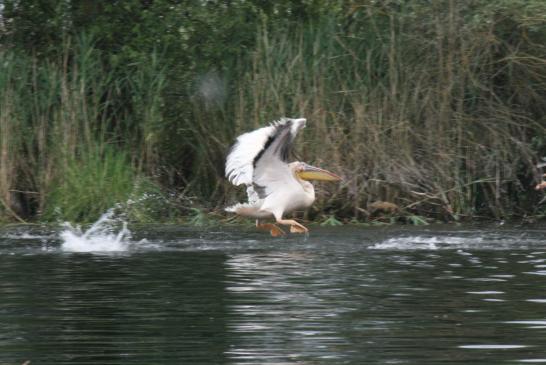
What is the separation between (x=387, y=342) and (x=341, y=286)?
2.36 m

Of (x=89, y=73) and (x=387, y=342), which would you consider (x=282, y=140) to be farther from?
(x=387, y=342)

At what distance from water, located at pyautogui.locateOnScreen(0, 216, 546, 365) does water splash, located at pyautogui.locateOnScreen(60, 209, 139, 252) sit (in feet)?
0.13

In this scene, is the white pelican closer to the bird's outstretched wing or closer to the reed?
the bird's outstretched wing

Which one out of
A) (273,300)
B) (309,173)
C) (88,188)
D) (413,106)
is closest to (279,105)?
(413,106)

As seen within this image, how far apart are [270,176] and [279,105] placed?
2636 mm

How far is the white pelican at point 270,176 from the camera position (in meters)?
11.5

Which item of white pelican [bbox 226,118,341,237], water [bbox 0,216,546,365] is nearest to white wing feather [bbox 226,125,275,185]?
white pelican [bbox 226,118,341,237]

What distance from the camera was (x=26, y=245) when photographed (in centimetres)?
1180

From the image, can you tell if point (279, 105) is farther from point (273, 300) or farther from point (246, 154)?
point (273, 300)

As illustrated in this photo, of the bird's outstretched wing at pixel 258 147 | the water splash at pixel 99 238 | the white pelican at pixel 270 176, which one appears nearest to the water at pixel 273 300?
the water splash at pixel 99 238

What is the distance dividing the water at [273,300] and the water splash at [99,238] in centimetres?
4

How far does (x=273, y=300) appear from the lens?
7.70 m

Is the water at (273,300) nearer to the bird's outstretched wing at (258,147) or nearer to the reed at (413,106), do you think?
the bird's outstretched wing at (258,147)

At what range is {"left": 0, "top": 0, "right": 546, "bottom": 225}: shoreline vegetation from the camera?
1463 cm
